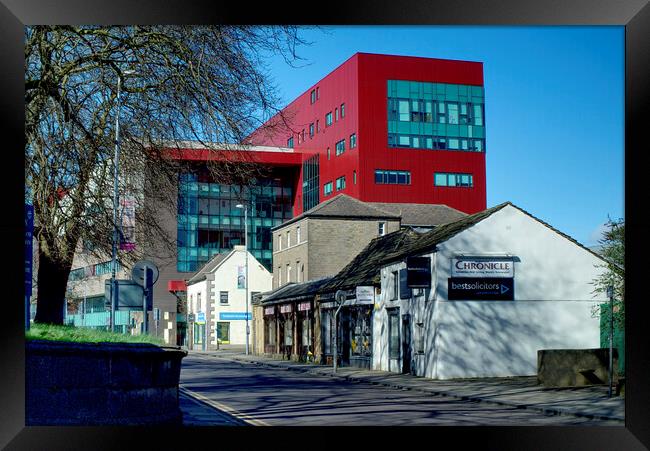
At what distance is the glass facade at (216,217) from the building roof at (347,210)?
11.4ft

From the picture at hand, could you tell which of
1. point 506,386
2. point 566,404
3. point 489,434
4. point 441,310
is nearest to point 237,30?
point 489,434

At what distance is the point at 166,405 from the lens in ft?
45.2

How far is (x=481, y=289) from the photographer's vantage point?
2886 centimetres

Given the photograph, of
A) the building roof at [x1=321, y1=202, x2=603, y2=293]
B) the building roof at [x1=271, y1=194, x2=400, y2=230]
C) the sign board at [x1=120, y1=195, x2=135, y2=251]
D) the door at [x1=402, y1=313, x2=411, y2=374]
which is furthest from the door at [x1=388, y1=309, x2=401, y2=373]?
the sign board at [x1=120, y1=195, x2=135, y2=251]

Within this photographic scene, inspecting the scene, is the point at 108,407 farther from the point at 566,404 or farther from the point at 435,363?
the point at 435,363

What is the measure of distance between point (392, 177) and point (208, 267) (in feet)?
92.5

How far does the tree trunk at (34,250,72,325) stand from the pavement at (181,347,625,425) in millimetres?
Result: 3086

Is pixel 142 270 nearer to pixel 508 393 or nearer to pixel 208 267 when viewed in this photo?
pixel 508 393

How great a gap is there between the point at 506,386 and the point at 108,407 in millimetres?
13737

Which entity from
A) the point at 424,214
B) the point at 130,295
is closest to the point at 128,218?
the point at 130,295

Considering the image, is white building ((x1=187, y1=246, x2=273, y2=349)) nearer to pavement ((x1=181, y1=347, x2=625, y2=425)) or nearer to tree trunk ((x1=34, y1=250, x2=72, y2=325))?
pavement ((x1=181, y1=347, x2=625, y2=425))

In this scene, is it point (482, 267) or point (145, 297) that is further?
point (482, 267)

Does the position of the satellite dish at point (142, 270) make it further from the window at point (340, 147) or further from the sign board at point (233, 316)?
the window at point (340, 147)

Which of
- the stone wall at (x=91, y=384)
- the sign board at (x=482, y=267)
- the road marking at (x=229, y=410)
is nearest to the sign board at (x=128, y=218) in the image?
the road marking at (x=229, y=410)
